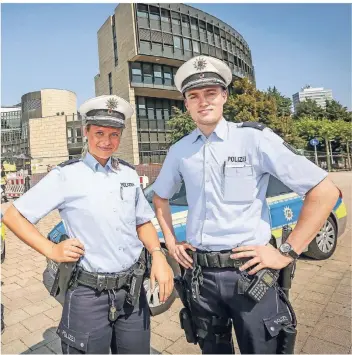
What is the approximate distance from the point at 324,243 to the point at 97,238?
4296 millimetres

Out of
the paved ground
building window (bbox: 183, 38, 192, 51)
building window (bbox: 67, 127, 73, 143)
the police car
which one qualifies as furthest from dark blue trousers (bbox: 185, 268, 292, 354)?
building window (bbox: 67, 127, 73, 143)

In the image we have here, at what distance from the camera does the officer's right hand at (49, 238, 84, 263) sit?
1.59m

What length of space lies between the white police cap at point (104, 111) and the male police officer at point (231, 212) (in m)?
0.45

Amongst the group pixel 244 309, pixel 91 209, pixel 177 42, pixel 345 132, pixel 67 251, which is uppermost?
pixel 177 42

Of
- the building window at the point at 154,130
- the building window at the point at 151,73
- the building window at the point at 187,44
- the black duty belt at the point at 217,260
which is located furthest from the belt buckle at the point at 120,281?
the building window at the point at 187,44

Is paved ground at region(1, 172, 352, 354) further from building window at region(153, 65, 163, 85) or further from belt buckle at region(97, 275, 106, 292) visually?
building window at region(153, 65, 163, 85)

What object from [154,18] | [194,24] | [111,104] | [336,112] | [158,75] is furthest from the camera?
[336,112]

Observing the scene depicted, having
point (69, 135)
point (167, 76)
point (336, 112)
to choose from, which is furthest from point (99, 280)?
point (336, 112)

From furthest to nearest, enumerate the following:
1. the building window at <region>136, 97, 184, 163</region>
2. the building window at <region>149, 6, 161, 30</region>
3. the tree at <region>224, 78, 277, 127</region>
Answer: the building window at <region>136, 97, 184, 163</region> → the building window at <region>149, 6, 161, 30</region> → the tree at <region>224, 78, 277, 127</region>

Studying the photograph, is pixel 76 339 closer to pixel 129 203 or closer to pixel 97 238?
pixel 97 238

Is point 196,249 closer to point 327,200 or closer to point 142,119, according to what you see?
point 327,200

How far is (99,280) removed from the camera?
1668 mm

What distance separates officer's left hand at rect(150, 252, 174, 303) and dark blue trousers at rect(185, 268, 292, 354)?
205mm

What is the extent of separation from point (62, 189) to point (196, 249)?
2.99ft
